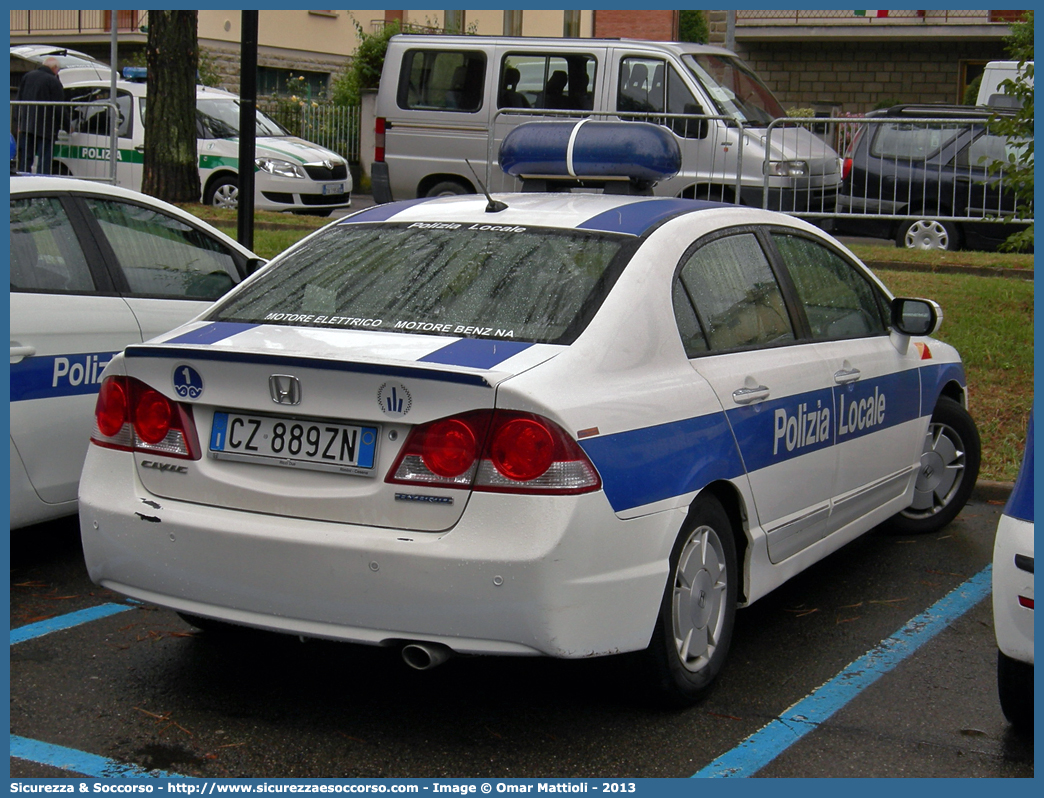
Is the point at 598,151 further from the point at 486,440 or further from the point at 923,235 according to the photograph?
the point at 923,235

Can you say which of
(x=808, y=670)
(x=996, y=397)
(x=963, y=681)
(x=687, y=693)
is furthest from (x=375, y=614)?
(x=996, y=397)

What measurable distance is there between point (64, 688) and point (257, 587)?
3.11ft

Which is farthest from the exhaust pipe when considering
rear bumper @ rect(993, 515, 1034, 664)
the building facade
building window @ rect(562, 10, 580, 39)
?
building window @ rect(562, 10, 580, 39)

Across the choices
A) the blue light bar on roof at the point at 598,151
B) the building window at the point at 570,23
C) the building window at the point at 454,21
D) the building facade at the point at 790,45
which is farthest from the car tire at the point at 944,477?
the building window at the point at 570,23

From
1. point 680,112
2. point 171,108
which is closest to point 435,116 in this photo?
point 680,112

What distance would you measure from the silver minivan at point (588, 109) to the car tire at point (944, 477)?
6.16 meters

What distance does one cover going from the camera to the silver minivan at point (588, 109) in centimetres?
1246

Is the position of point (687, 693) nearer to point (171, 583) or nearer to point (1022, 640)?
point (1022, 640)

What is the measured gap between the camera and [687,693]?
12.9ft

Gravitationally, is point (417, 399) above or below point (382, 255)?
below

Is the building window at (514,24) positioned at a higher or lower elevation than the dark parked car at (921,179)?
higher

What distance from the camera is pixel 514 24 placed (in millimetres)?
38875

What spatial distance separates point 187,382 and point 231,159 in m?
14.8

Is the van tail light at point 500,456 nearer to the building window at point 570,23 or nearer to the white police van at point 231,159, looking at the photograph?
the white police van at point 231,159
